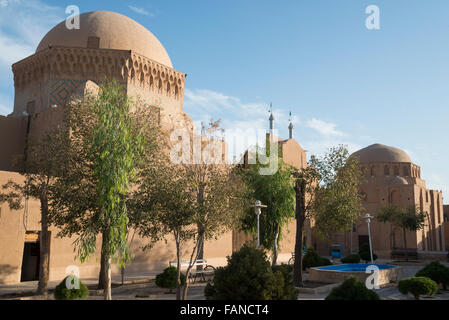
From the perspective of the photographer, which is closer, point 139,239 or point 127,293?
point 127,293

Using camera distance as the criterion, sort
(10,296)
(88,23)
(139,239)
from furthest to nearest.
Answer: (88,23) → (139,239) → (10,296)

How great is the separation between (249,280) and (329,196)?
9244 mm

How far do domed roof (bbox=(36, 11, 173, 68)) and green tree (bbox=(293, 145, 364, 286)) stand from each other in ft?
47.2

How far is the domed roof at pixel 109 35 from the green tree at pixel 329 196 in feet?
47.2

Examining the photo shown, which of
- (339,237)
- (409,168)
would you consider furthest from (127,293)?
(409,168)

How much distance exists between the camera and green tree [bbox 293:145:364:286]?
56.1 feet

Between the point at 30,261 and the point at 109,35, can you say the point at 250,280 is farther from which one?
the point at 109,35

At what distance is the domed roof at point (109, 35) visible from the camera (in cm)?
2516

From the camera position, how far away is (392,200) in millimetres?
48906

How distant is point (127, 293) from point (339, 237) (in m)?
37.1

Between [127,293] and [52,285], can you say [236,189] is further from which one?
[52,285]

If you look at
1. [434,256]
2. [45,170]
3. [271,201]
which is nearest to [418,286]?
[271,201]

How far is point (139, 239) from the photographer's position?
20.7 m
